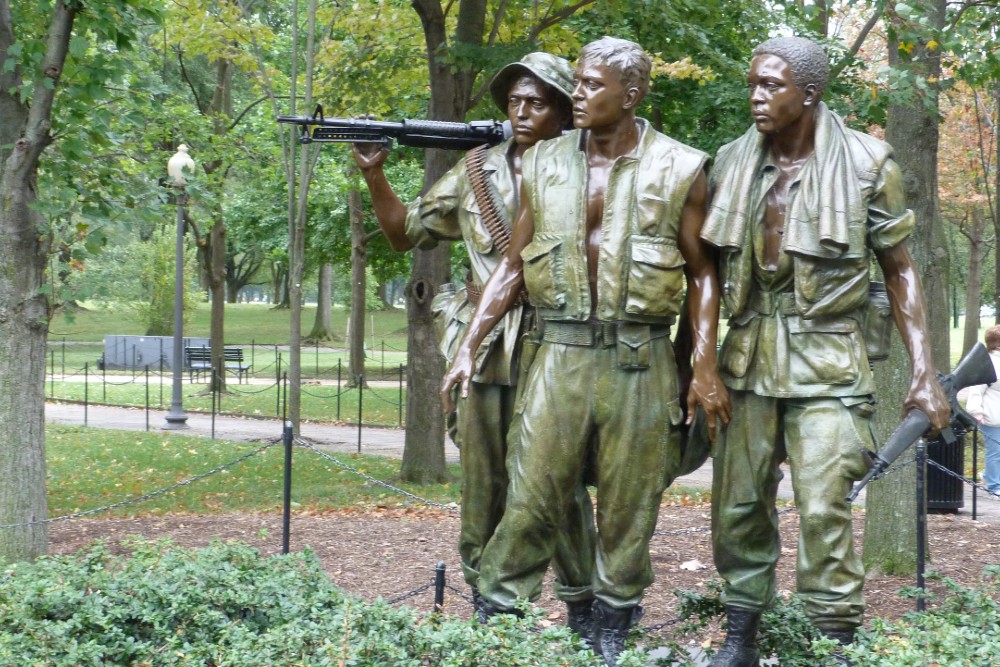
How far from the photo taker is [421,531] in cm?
1057

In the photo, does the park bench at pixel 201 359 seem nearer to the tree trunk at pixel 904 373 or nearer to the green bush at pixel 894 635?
the tree trunk at pixel 904 373

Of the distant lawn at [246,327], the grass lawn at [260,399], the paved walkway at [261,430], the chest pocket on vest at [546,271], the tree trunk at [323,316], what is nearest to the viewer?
the chest pocket on vest at [546,271]

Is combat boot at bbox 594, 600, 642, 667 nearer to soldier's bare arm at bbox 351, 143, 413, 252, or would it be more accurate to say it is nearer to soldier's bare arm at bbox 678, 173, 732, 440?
soldier's bare arm at bbox 678, 173, 732, 440

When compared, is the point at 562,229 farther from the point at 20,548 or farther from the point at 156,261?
the point at 156,261

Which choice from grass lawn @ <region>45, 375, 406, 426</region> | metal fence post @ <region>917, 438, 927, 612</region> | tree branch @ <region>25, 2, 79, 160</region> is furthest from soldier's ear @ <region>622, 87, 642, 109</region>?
grass lawn @ <region>45, 375, 406, 426</region>

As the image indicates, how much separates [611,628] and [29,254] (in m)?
5.01

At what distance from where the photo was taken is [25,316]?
798 cm

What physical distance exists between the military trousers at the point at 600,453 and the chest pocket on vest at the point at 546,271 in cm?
19

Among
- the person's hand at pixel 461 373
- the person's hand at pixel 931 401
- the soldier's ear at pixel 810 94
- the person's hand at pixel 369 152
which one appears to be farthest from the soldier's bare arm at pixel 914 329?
the person's hand at pixel 369 152

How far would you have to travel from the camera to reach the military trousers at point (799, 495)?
4453 mm

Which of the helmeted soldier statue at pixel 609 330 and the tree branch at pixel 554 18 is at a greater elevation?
the tree branch at pixel 554 18

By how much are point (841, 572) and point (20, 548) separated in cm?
570

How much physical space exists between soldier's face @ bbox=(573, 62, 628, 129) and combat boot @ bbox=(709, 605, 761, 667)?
1973 millimetres

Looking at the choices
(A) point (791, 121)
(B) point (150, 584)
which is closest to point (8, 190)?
(B) point (150, 584)
